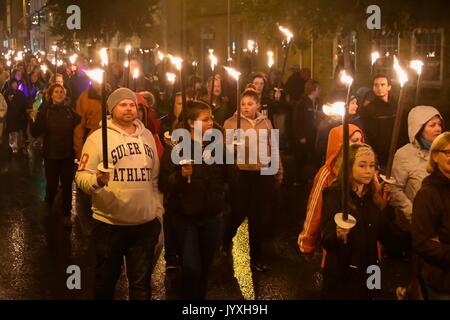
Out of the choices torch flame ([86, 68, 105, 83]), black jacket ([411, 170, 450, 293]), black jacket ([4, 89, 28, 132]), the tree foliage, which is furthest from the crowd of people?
the tree foliage

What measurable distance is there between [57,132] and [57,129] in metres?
0.04

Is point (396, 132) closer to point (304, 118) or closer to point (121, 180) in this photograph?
point (121, 180)

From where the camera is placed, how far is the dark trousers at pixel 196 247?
543 centimetres

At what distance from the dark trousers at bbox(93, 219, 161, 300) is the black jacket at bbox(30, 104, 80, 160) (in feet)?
12.5

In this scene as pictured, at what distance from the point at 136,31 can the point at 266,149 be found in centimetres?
2280

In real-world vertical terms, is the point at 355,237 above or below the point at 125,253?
above

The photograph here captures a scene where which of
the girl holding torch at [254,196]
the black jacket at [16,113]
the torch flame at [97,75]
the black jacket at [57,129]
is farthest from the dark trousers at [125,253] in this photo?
the black jacket at [16,113]

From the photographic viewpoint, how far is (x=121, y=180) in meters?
5.24

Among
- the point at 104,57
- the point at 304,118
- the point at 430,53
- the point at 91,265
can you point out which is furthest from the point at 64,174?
the point at 430,53

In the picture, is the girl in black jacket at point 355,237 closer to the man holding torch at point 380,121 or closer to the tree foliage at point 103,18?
the man holding torch at point 380,121

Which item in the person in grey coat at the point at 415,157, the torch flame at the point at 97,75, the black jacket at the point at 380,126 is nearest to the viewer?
the torch flame at the point at 97,75

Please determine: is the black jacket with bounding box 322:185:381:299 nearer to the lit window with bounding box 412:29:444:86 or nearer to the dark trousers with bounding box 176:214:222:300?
the dark trousers with bounding box 176:214:222:300

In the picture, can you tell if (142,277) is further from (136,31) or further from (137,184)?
(136,31)

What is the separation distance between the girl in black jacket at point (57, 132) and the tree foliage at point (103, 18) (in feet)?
56.2
